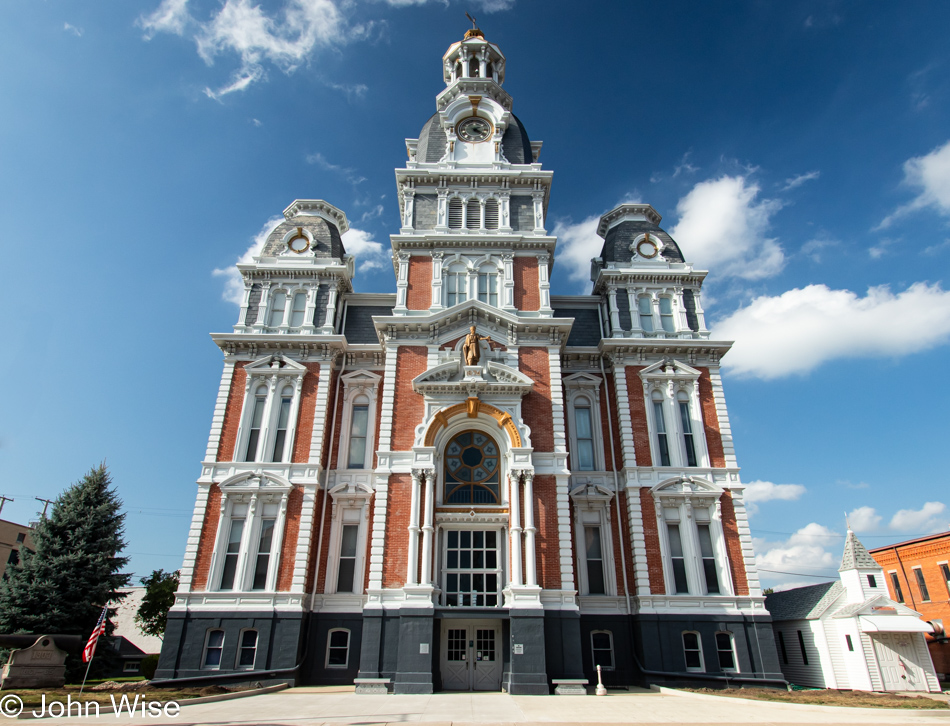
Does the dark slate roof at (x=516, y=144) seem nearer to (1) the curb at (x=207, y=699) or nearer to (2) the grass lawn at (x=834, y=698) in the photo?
(2) the grass lawn at (x=834, y=698)

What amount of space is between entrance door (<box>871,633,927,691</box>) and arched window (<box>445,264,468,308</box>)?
76.1 ft

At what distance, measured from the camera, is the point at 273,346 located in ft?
91.4

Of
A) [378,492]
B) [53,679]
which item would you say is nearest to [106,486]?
[53,679]

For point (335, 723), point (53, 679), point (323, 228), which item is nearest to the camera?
point (335, 723)

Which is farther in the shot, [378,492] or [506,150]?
[506,150]

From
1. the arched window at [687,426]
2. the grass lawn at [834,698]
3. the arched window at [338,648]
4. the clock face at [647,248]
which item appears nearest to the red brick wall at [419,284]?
the clock face at [647,248]

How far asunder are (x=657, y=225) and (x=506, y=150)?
384 inches

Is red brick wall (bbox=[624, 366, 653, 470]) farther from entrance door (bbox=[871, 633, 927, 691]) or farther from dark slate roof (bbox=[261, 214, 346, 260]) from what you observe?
dark slate roof (bbox=[261, 214, 346, 260])

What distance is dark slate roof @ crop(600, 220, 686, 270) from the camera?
31.3m

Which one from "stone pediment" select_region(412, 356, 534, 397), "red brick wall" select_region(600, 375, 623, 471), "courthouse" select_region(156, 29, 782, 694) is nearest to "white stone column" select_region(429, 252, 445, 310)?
"courthouse" select_region(156, 29, 782, 694)

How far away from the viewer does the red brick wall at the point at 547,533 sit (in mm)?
22344

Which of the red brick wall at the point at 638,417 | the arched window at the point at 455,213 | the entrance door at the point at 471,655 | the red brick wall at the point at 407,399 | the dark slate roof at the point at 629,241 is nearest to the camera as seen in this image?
the entrance door at the point at 471,655

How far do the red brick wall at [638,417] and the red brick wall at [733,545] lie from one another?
146 inches

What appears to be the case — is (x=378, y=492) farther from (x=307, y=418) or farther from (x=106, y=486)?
(x=106, y=486)
